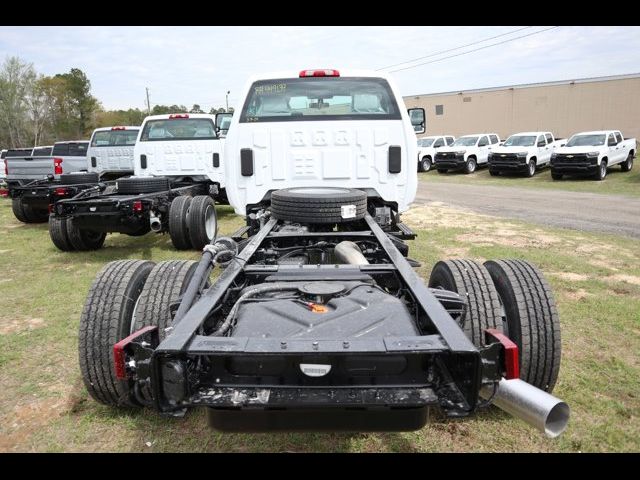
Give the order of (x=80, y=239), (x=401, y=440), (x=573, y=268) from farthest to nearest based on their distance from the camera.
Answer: (x=80, y=239) → (x=573, y=268) → (x=401, y=440)

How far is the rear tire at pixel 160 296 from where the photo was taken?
2.85 metres

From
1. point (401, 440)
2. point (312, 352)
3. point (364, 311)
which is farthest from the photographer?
point (401, 440)

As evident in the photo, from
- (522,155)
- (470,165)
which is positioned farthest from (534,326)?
(470,165)

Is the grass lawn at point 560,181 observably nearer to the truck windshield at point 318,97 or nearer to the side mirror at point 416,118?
the side mirror at point 416,118

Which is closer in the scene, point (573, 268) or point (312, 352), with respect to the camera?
point (312, 352)

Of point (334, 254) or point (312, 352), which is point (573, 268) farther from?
point (312, 352)

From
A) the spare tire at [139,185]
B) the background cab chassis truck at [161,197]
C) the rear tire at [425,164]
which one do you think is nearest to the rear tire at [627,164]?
the rear tire at [425,164]

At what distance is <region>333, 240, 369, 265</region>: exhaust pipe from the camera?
3.26 meters

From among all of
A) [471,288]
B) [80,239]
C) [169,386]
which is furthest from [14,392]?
[80,239]

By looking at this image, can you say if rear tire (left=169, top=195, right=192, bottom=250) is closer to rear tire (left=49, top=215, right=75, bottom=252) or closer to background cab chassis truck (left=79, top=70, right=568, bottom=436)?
rear tire (left=49, top=215, right=75, bottom=252)

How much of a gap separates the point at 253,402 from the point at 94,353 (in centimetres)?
134

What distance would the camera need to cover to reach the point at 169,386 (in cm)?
197

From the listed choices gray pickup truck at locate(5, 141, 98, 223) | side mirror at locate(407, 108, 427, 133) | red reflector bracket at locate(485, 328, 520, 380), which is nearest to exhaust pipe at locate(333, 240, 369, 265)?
red reflector bracket at locate(485, 328, 520, 380)

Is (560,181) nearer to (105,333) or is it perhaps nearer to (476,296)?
(476,296)
